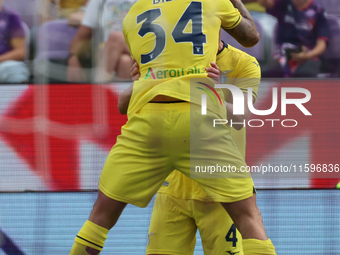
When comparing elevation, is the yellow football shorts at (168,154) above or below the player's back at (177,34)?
below

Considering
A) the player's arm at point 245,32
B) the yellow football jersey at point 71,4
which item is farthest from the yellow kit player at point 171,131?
the yellow football jersey at point 71,4

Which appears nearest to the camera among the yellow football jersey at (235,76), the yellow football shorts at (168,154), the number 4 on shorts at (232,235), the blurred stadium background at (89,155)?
the yellow football shorts at (168,154)

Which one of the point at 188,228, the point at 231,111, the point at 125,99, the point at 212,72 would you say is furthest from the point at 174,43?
the point at 188,228

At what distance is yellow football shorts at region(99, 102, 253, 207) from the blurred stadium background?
1.66m

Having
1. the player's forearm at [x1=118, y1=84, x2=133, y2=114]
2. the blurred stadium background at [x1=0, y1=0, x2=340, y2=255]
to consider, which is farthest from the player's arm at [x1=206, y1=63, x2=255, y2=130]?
the blurred stadium background at [x1=0, y1=0, x2=340, y2=255]

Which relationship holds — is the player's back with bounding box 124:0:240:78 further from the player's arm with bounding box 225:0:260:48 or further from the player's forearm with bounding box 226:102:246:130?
the player's forearm with bounding box 226:102:246:130

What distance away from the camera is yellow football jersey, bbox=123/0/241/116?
8.04 ft

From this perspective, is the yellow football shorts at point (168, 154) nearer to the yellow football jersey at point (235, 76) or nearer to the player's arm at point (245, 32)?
the yellow football jersey at point (235, 76)

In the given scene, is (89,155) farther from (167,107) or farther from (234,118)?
(167,107)

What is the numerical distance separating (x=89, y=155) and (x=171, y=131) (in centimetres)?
198

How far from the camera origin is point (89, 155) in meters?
4.29

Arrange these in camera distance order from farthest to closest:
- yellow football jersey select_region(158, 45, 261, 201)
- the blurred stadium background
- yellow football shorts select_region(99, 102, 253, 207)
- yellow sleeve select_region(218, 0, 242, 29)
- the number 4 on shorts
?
the blurred stadium background < yellow football jersey select_region(158, 45, 261, 201) < the number 4 on shorts < yellow sleeve select_region(218, 0, 242, 29) < yellow football shorts select_region(99, 102, 253, 207)

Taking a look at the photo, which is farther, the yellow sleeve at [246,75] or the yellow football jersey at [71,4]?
the yellow football jersey at [71,4]

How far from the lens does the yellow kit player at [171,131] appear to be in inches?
95.5
